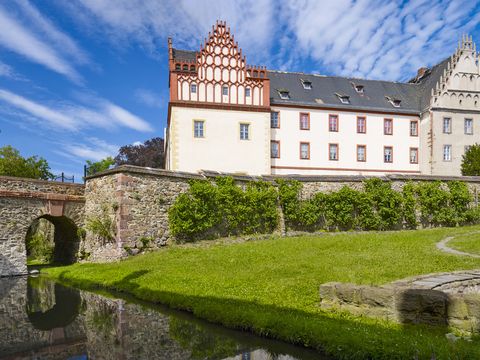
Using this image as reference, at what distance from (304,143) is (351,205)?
13.7 metres

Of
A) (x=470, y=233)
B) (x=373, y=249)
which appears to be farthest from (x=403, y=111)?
(x=373, y=249)

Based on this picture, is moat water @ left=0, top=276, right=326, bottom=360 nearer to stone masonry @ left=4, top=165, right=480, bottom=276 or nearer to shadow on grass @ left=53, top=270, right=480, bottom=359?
shadow on grass @ left=53, top=270, right=480, bottom=359

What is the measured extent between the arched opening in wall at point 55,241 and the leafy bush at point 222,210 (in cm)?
575

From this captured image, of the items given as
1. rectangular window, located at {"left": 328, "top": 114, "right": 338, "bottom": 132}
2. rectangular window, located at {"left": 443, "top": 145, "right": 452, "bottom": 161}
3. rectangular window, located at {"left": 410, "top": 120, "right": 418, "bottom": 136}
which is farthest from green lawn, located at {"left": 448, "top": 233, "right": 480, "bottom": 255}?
rectangular window, located at {"left": 410, "top": 120, "right": 418, "bottom": 136}

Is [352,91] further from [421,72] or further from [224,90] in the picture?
[224,90]

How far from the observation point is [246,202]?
20.0 meters

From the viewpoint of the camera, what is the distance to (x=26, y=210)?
1744 cm

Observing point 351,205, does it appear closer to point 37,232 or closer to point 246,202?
point 246,202

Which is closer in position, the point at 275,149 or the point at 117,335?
the point at 117,335

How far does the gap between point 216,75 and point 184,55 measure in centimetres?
526

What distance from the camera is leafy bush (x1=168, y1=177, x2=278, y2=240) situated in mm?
18325

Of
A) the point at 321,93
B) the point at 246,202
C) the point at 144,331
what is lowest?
the point at 144,331

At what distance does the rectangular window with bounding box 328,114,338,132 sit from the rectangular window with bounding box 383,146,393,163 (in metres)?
4.98

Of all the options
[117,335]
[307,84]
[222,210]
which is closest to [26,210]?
[222,210]
